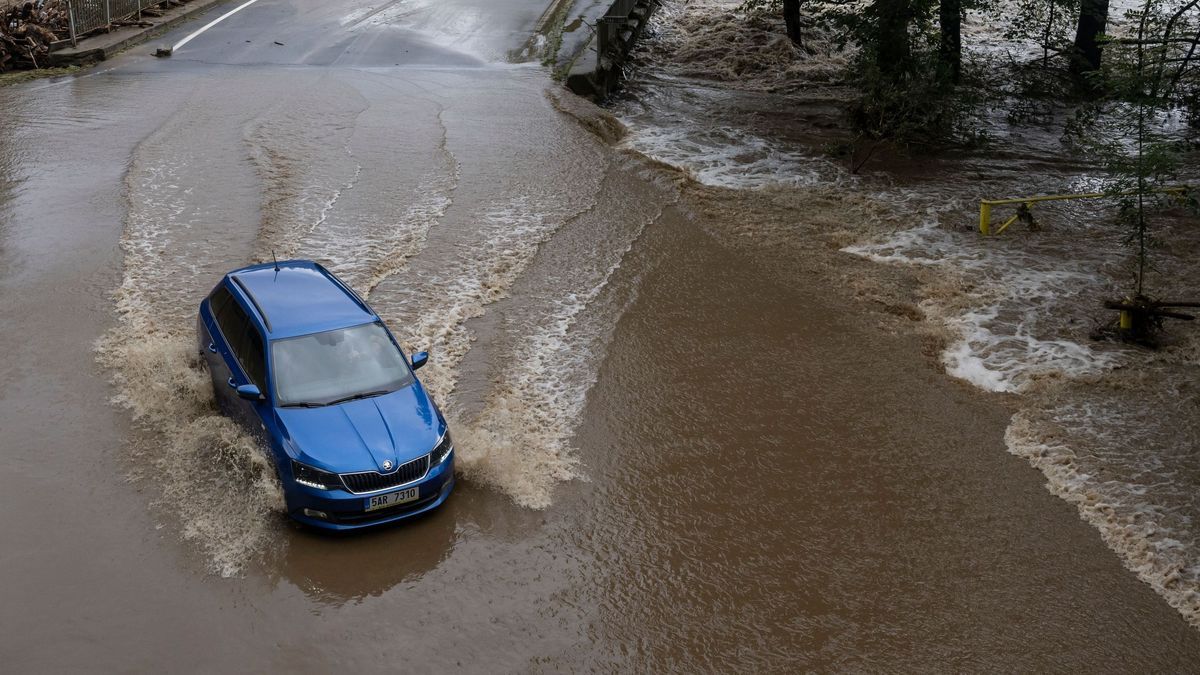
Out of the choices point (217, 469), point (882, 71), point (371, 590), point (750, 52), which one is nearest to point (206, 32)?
point (750, 52)

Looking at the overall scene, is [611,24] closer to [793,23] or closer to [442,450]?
[793,23]

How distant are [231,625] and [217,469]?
2.18 m

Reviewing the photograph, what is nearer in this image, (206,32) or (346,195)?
(346,195)

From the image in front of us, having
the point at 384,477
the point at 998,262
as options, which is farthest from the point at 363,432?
the point at 998,262

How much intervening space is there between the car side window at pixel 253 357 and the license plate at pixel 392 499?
1.59 m

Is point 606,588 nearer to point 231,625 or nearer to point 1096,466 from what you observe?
point 231,625

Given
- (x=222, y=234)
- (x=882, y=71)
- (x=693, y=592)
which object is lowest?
(x=693, y=592)

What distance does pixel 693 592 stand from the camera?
30.2 feet

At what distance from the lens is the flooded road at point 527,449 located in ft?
28.2

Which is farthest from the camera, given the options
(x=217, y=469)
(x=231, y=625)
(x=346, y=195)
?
(x=346, y=195)

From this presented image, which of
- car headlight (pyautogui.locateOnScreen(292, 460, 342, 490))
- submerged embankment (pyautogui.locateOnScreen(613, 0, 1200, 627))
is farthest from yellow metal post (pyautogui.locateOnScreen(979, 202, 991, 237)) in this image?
car headlight (pyautogui.locateOnScreen(292, 460, 342, 490))

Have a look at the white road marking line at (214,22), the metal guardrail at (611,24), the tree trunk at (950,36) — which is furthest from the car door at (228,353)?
the white road marking line at (214,22)

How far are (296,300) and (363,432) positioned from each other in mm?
2099

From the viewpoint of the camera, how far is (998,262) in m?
16.9
